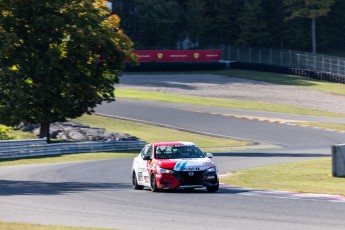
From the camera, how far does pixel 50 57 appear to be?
1650 inches

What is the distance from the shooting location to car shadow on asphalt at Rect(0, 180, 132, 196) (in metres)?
20.6

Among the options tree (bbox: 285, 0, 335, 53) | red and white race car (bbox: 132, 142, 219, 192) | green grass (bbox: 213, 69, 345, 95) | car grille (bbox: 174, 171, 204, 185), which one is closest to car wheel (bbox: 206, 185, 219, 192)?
red and white race car (bbox: 132, 142, 219, 192)

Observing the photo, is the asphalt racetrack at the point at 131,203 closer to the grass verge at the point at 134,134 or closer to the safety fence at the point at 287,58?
the grass verge at the point at 134,134

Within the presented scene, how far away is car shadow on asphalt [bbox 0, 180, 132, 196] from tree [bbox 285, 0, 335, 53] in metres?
72.7

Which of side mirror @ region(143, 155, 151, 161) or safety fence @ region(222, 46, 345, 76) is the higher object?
side mirror @ region(143, 155, 151, 161)

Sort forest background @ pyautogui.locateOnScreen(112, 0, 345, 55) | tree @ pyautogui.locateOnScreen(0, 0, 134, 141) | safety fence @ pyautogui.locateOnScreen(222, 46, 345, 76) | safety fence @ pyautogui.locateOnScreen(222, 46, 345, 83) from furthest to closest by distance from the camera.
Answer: forest background @ pyautogui.locateOnScreen(112, 0, 345, 55) → safety fence @ pyautogui.locateOnScreen(222, 46, 345, 76) → safety fence @ pyautogui.locateOnScreen(222, 46, 345, 83) → tree @ pyautogui.locateOnScreen(0, 0, 134, 141)

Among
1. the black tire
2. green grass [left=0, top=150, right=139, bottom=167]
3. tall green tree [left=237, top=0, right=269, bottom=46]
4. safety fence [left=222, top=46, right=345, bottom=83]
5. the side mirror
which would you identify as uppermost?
tall green tree [left=237, top=0, right=269, bottom=46]

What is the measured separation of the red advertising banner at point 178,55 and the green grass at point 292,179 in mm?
52978

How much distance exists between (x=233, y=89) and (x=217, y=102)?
7969 mm

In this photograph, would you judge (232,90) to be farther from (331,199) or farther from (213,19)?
(331,199)

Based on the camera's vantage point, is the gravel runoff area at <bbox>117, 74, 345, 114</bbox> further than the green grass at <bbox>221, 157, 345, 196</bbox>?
Yes

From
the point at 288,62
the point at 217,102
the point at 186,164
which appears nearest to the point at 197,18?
the point at 288,62

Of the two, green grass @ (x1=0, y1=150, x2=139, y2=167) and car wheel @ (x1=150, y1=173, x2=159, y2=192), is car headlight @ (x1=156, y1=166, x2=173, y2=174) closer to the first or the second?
car wheel @ (x1=150, y1=173, x2=159, y2=192)

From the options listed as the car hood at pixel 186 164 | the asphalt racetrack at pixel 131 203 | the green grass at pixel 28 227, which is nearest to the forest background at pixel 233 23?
the asphalt racetrack at pixel 131 203
